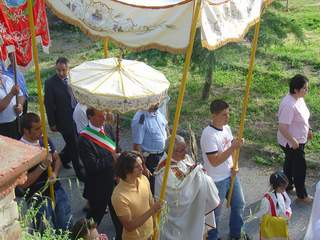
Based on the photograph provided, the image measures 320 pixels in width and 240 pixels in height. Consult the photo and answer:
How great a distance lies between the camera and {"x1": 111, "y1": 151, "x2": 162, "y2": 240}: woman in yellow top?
5285 mm

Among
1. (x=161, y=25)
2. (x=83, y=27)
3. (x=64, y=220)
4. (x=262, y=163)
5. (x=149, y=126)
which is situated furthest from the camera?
(x=262, y=163)

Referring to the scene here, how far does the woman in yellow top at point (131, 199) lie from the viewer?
17.3 ft

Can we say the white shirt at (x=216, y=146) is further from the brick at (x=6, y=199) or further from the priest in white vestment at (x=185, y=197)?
the brick at (x=6, y=199)

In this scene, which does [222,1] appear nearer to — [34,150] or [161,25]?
[161,25]

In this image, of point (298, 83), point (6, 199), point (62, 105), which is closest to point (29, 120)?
point (62, 105)

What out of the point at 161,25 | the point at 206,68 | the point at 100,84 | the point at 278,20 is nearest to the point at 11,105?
the point at 100,84

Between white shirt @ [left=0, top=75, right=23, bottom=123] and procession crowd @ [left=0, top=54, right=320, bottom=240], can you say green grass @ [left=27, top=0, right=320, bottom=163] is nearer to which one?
procession crowd @ [left=0, top=54, right=320, bottom=240]

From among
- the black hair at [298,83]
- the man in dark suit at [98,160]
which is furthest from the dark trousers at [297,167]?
the man in dark suit at [98,160]

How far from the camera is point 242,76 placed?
11531 mm

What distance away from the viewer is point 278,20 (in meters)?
9.89

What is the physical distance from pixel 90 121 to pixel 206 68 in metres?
3.64

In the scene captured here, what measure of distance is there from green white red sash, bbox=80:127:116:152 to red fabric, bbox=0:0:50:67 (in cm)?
109

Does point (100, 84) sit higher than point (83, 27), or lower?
lower

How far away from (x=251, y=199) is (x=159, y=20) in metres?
3.35
